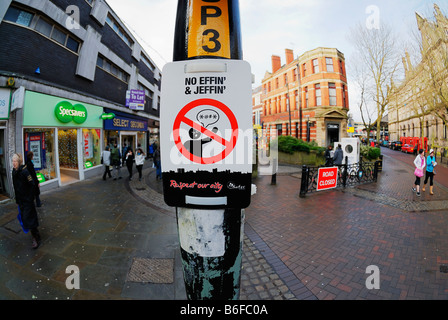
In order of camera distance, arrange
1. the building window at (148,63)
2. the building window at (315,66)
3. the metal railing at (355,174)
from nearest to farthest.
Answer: the metal railing at (355,174) < the building window at (148,63) < the building window at (315,66)

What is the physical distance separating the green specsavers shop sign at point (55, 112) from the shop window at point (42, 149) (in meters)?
0.50

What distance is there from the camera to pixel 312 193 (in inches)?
337

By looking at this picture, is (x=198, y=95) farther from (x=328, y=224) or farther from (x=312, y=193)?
(x=312, y=193)

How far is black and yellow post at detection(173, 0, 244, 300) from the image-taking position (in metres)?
1.26

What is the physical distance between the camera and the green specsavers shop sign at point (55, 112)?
24.3ft

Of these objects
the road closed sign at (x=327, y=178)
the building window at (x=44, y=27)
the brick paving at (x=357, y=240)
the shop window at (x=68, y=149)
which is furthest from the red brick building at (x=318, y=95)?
the building window at (x=44, y=27)

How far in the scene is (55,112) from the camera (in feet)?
27.9

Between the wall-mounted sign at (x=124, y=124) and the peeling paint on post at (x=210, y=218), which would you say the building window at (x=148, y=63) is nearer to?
the wall-mounted sign at (x=124, y=124)

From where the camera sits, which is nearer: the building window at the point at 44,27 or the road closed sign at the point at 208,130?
the road closed sign at the point at 208,130

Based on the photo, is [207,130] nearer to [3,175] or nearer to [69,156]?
[3,175]

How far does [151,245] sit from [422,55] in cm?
2232

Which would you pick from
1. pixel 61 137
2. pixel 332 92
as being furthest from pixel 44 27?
pixel 332 92

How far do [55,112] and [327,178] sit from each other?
12218 mm
